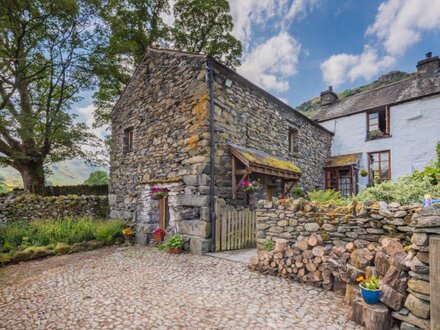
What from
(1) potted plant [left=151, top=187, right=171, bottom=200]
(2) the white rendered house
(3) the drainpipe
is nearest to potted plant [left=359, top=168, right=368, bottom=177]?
(2) the white rendered house

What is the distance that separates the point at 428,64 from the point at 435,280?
1668 centimetres

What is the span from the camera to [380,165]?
13172 millimetres

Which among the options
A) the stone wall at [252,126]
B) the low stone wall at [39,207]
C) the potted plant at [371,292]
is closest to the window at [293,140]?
the stone wall at [252,126]

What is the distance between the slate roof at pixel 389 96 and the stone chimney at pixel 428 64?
404 mm

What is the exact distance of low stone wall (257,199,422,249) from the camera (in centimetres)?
352

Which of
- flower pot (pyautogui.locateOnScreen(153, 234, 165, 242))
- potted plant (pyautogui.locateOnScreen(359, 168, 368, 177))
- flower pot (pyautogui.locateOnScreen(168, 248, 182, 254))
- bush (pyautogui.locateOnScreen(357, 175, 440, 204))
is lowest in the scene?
flower pot (pyautogui.locateOnScreen(168, 248, 182, 254))

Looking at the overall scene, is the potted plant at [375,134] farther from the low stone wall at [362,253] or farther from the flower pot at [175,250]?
the flower pot at [175,250]

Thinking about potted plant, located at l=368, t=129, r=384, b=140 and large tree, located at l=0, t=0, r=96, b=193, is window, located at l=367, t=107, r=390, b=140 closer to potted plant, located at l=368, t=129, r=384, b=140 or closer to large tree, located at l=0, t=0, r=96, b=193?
potted plant, located at l=368, t=129, r=384, b=140

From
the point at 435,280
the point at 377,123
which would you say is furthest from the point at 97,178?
the point at 435,280

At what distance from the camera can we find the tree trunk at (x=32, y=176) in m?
11.3

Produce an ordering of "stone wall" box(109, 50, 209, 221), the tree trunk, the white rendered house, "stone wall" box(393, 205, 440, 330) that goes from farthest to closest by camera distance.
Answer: the white rendered house < the tree trunk < "stone wall" box(109, 50, 209, 221) < "stone wall" box(393, 205, 440, 330)

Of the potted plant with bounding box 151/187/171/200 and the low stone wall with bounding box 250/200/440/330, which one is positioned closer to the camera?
the low stone wall with bounding box 250/200/440/330

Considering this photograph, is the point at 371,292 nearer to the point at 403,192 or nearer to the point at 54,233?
the point at 403,192

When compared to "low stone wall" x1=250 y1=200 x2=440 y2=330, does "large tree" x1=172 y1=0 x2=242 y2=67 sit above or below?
above
